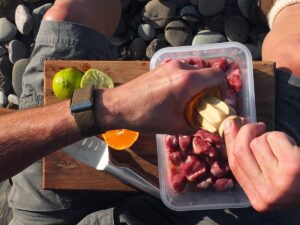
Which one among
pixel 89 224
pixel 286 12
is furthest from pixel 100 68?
pixel 286 12

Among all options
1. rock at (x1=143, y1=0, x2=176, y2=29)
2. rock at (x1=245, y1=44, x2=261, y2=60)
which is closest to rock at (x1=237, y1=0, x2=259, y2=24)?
rock at (x1=245, y1=44, x2=261, y2=60)

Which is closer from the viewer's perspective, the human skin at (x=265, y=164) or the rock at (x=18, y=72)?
the human skin at (x=265, y=164)

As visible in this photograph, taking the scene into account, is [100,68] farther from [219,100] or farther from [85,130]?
[219,100]

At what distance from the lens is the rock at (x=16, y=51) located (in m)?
3.37

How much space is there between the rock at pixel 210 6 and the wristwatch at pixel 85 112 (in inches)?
58.4

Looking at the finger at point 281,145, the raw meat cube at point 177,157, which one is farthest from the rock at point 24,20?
the finger at point 281,145

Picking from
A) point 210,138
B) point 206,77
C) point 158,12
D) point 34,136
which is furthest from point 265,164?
point 158,12

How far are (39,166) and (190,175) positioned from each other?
752 mm

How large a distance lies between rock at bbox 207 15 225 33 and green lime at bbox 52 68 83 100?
44.5 inches

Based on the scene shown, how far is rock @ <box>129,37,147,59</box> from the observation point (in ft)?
10.7

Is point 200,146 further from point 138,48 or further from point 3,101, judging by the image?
point 3,101

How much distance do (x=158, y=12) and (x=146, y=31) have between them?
0.46 ft

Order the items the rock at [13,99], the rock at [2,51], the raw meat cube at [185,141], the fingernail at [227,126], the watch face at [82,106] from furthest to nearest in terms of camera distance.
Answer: the rock at [2,51] < the rock at [13,99] < the raw meat cube at [185,141] < the watch face at [82,106] < the fingernail at [227,126]

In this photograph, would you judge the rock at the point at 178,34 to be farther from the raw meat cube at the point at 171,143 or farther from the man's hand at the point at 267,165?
the man's hand at the point at 267,165
